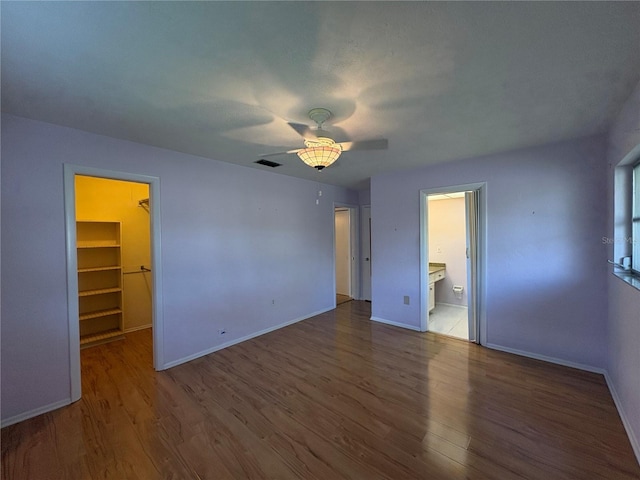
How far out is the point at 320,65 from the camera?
1.45 metres

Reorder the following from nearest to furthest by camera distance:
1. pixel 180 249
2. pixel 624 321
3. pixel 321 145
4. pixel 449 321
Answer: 1. pixel 321 145
2. pixel 624 321
3. pixel 180 249
4. pixel 449 321

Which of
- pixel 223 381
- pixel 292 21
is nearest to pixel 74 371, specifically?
pixel 223 381

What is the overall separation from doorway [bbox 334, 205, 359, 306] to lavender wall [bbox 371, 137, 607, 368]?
2235mm

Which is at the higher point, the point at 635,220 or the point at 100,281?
the point at 635,220

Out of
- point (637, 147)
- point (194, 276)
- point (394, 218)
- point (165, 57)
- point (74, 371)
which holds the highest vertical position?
point (165, 57)

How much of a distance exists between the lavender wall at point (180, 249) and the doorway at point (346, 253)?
2.05ft

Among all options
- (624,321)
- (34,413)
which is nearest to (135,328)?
(34,413)

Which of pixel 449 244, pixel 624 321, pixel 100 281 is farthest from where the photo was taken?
pixel 449 244

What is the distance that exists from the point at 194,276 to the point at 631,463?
151 inches

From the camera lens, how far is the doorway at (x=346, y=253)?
18.6 feet

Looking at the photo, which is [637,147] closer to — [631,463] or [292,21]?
[631,463]

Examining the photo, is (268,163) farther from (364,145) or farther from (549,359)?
(549,359)

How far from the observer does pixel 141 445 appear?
5.91 feet

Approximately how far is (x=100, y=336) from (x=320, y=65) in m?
4.42
